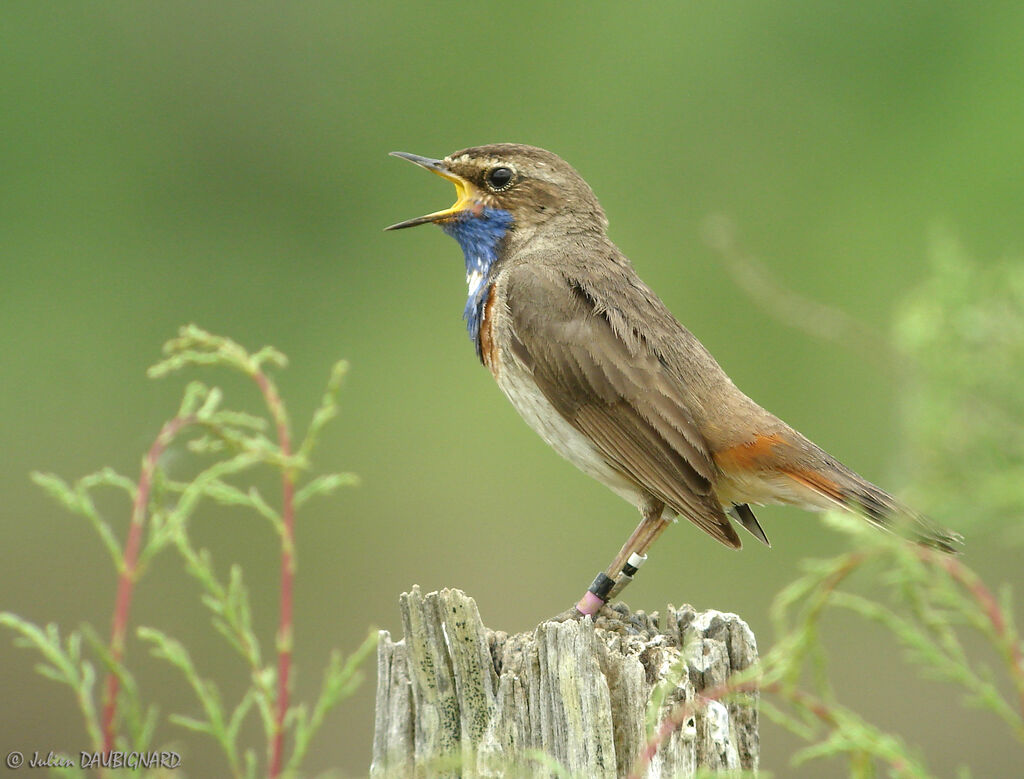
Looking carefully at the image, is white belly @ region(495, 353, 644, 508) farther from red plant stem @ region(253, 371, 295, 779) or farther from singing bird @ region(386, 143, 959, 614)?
red plant stem @ region(253, 371, 295, 779)

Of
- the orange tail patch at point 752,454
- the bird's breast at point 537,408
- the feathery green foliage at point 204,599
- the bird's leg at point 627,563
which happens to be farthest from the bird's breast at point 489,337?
the feathery green foliage at point 204,599

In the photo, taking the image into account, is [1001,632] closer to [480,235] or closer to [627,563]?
[627,563]

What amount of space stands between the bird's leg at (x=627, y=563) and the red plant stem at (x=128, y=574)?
247 cm

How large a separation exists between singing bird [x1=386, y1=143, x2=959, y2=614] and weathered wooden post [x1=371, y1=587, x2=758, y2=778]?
4.16ft

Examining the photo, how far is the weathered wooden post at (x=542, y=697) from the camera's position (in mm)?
3490

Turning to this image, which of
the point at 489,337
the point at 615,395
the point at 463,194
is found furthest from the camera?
the point at 463,194

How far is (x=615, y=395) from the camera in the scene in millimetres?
5297

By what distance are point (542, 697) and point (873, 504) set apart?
1.88 metres

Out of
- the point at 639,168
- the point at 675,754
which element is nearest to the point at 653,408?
the point at 675,754

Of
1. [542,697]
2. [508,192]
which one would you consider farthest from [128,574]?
[508,192]

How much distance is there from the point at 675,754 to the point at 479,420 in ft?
27.5

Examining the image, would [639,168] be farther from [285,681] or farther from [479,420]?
[285,681]

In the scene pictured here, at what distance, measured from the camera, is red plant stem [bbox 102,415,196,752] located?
7.98 ft

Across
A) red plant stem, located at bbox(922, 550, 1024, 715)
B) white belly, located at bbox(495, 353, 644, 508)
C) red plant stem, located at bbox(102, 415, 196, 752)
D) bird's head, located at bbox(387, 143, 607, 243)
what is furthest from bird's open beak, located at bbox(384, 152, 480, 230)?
red plant stem, located at bbox(922, 550, 1024, 715)
